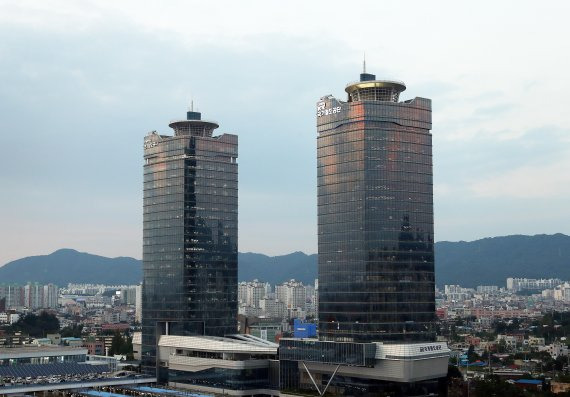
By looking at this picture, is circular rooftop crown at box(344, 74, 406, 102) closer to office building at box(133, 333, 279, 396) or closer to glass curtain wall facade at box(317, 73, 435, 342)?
glass curtain wall facade at box(317, 73, 435, 342)

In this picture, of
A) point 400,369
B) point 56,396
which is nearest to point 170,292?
point 56,396

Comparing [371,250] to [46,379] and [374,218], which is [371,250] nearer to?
[374,218]

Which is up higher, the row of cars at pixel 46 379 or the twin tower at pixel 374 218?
the twin tower at pixel 374 218

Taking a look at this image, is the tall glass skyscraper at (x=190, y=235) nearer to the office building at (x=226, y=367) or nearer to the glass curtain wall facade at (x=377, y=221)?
the office building at (x=226, y=367)

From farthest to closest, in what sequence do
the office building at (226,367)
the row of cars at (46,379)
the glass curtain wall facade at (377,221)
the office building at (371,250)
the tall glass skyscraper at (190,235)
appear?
the tall glass skyscraper at (190,235) → the row of cars at (46,379) → the office building at (226,367) → the glass curtain wall facade at (377,221) → the office building at (371,250)

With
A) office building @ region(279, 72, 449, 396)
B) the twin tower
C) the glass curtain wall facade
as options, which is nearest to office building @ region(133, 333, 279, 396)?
office building @ region(279, 72, 449, 396)

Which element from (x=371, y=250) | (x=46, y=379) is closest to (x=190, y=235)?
(x=46, y=379)

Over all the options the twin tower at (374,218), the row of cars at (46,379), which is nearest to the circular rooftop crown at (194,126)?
the twin tower at (374,218)
